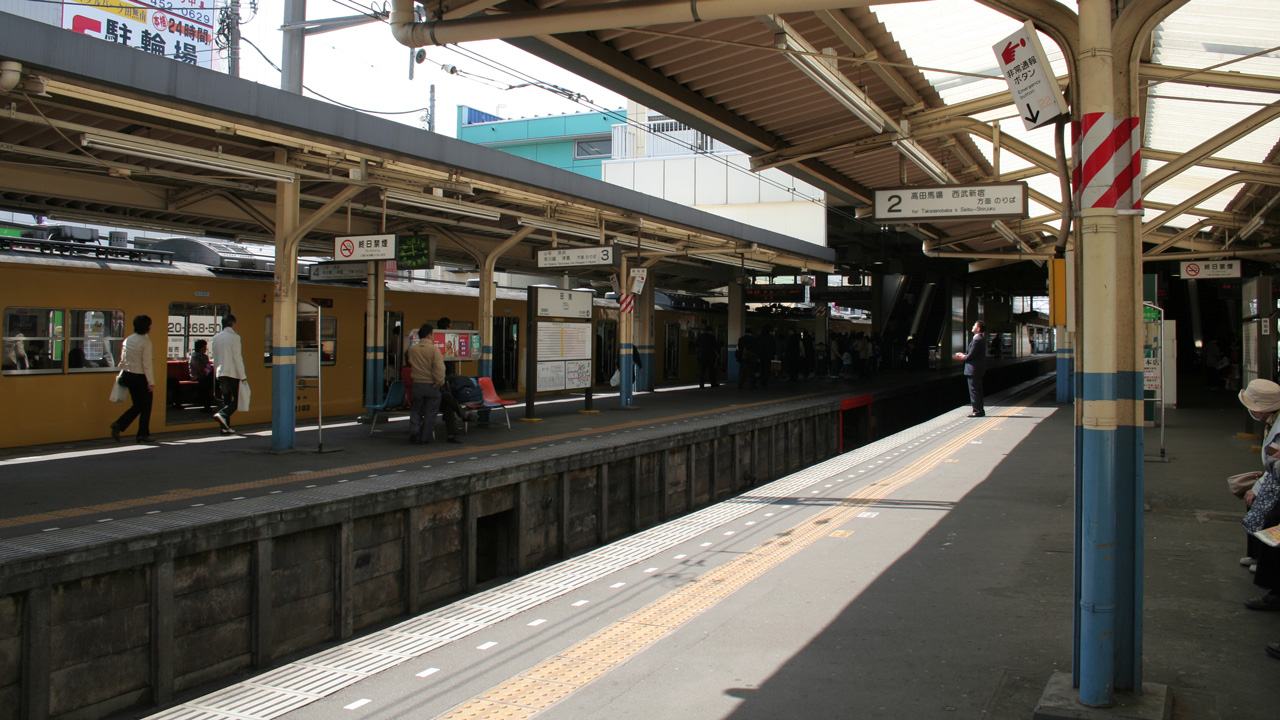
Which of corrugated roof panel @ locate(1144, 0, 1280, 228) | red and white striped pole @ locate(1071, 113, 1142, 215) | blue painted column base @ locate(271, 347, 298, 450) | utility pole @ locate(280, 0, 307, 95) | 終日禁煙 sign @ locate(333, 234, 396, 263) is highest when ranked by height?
utility pole @ locate(280, 0, 307, 95)

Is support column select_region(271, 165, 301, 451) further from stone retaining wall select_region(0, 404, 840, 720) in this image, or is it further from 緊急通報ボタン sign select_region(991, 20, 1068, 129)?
緊急通報ボタン sign select_region(991, 20, 1068, 129)

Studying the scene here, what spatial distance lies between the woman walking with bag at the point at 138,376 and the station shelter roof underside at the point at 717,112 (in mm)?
1759

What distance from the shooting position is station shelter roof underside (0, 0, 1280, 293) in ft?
18.6

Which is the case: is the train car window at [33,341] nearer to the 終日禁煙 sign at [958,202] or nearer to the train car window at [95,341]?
the train car window at [95,341]

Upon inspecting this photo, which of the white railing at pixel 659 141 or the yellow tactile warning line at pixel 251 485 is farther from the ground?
the white railing at pixel 659 141

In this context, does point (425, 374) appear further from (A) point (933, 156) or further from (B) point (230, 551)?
(A) point (933, 156)

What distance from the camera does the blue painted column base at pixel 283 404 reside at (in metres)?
9.36

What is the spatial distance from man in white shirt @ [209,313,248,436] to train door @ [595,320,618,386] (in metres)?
10.9

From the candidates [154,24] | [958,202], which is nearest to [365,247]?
[958,202]

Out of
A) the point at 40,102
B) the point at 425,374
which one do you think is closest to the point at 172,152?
the point at 40,102

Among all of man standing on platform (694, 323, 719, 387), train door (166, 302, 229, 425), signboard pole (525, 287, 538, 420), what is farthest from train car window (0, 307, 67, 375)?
man standing on platform (694, 323, 719, 387)

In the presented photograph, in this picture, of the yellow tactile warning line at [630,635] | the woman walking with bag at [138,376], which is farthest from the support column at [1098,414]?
the woman walking with bag at [138,376]

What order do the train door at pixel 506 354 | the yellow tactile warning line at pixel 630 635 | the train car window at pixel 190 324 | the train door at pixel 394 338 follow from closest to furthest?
the yellow tactile warning line at pixel 630 635 < the train car window at pixel 190 324 < the train door at pixel 394 338 < the train door at pixel 506 354

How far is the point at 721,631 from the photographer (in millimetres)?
4727
